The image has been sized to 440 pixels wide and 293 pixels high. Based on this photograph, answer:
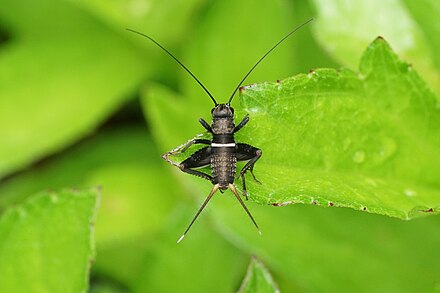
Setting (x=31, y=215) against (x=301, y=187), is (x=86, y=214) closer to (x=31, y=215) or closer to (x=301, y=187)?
(x=31, y=215)

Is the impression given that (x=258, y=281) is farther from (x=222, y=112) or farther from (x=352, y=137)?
(x=222, y=112)

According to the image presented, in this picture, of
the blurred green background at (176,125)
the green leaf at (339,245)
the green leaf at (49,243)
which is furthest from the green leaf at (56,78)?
the green leaf at (339,245)

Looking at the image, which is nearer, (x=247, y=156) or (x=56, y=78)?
(x=247, y=156)

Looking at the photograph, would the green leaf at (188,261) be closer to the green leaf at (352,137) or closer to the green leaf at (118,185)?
the green leaf at (118,185)

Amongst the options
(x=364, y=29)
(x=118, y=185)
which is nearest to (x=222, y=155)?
(x=364, y=29)

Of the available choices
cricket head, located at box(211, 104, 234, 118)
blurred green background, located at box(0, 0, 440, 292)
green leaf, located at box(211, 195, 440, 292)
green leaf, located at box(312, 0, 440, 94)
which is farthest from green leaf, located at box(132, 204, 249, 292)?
green leaf, located at box(312, 0, 440, 94)

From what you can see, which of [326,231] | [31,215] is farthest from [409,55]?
[31,215]
